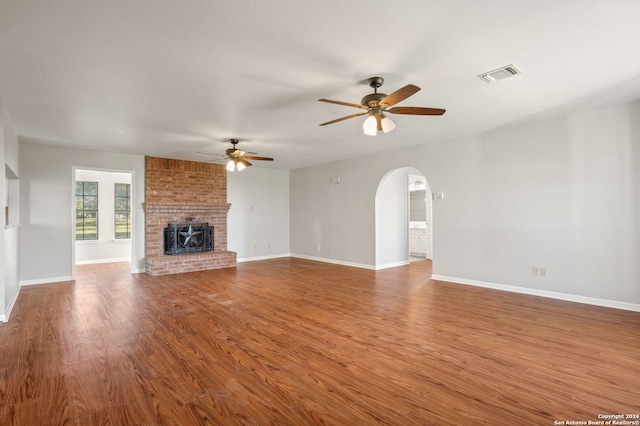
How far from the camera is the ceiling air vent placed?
9.41 ft

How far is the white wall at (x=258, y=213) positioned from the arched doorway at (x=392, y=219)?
320 cm

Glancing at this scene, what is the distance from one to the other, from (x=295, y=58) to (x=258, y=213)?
6381mm

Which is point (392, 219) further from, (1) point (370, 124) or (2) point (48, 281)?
(2) point (48, 281)

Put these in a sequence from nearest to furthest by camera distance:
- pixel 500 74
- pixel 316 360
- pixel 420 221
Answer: pixel 316 360 → pixel 500 74 → pixel 420 221

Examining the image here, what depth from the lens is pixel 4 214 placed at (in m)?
3.68

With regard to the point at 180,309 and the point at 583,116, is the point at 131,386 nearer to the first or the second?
the point at 180,309

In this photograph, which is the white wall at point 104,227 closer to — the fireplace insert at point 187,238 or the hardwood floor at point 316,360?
the fireplace insert at point 187,238

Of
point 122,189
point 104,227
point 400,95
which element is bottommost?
point 104,227

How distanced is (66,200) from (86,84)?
391cm

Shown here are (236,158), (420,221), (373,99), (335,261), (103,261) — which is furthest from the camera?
(420,221)

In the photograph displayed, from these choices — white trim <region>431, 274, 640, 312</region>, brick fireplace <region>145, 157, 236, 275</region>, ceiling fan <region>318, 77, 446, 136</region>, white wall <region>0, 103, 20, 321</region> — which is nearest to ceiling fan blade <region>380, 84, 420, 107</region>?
ceiling fan <region>318, 77, 446, 136</region>

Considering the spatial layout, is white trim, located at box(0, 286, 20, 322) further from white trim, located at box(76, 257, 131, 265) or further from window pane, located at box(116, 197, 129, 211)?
window pane, located at box(116, 197, 129, 211)

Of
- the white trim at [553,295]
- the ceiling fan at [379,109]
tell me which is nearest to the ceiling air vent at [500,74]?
the ceiling fan at [379,109]

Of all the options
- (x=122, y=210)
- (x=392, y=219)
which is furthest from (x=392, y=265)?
(x=122, y=210)
